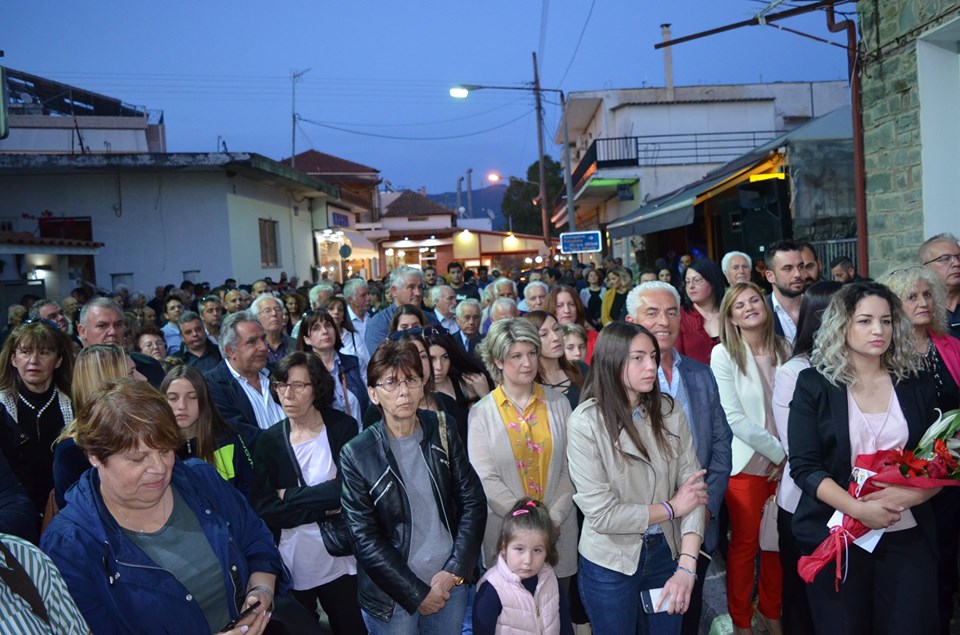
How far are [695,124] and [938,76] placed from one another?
2032cm

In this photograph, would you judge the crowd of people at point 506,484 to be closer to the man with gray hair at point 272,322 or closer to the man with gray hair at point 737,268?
the man with gray hair at point 737,268

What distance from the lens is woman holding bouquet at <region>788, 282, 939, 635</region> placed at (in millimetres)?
3262

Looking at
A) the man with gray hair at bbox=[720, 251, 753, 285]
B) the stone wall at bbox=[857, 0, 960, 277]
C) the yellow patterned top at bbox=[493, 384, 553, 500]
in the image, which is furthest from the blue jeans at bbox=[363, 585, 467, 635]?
the stone wall at bbox=[857, 0, 960, 277]

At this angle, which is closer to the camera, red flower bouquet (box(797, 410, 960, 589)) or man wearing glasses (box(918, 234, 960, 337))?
red flower bouquet (box(797, 410, 960, 589))

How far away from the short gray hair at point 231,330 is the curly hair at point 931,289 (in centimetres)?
413

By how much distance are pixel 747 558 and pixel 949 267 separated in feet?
7.81

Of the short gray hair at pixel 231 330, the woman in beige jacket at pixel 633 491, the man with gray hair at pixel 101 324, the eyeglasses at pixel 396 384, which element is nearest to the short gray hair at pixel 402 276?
the short gray hair at pixel 231 330

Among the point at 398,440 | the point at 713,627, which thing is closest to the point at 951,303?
the point at 713,627

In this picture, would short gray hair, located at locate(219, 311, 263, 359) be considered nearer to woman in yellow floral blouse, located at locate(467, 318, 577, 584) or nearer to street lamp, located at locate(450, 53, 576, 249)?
woman in yellow floral blouse, located at locate(467, 318, 577, 584)

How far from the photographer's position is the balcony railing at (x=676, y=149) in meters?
24.7

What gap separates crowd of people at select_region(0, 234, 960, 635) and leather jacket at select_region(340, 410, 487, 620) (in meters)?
0.01

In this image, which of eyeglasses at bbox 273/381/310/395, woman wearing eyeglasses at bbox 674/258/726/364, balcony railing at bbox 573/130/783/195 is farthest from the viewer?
balcony railing at bbox 573/130/783/195

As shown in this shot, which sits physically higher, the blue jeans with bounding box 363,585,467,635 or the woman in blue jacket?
the woman in blue jacket

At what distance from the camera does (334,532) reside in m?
3.73
